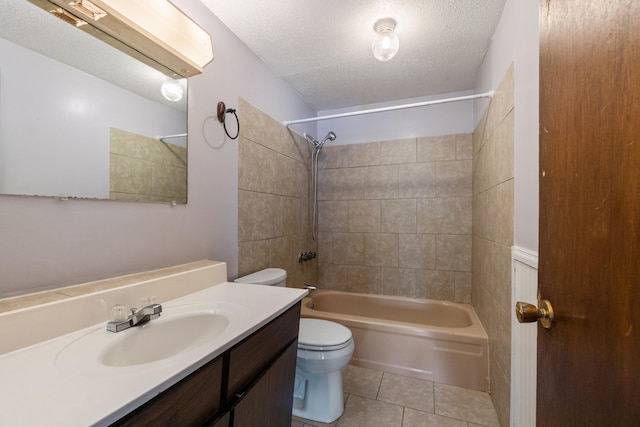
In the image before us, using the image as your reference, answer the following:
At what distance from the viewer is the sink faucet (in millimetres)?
816

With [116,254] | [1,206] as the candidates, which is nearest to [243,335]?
[116,254]

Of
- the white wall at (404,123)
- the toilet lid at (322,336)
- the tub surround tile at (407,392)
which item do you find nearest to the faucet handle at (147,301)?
the toilet lid at (322,336)

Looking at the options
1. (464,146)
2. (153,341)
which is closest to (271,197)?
(153,341)

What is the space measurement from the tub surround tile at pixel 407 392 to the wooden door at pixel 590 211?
119 cm

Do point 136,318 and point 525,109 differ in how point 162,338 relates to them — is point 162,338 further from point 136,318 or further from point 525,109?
point 525,109

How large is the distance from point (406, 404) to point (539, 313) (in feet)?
4.55

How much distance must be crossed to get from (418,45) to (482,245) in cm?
149

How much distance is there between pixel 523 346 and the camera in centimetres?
114

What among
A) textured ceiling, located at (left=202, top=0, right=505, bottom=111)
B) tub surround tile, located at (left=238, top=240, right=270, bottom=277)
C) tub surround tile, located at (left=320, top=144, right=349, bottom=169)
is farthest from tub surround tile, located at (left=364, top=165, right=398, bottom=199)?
tub surround tile, located at (left=238, top=240, right=270, bottom=277)

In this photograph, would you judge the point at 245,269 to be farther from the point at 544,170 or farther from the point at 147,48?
the point at 544,170

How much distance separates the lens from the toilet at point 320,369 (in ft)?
4.79

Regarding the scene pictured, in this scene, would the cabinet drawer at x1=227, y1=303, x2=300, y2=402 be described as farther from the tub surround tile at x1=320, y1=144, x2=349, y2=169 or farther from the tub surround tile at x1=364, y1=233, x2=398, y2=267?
the tub surround tile at x1=320, y1=144, x2=349, y2=169

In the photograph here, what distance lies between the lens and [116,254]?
105 cm

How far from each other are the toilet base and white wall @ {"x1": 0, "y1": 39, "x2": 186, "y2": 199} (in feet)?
4.71
